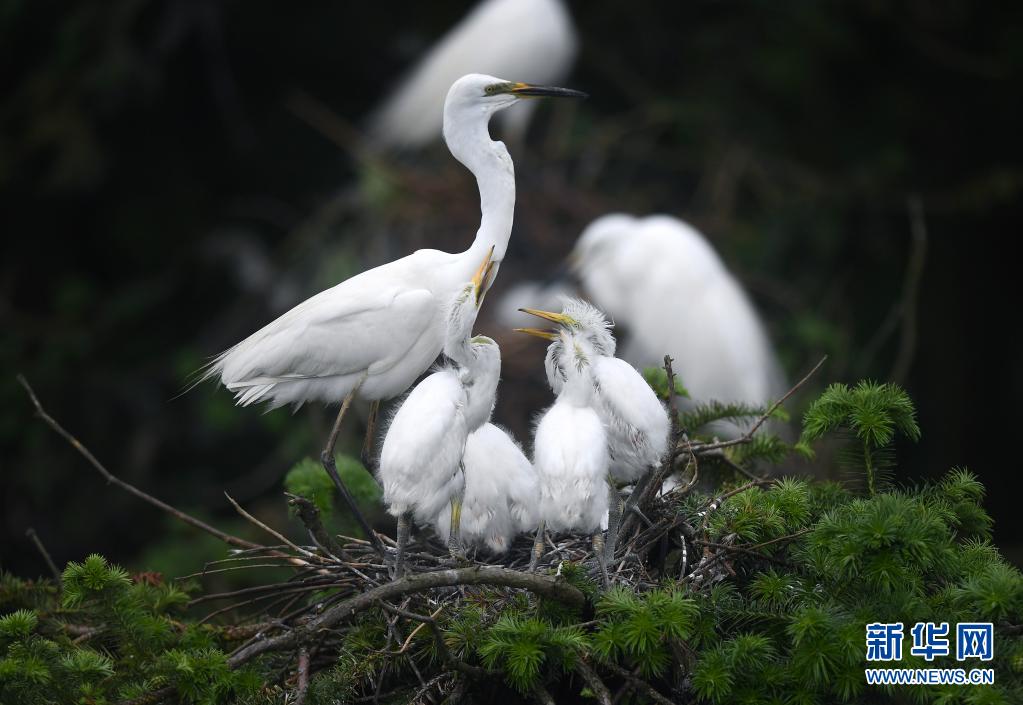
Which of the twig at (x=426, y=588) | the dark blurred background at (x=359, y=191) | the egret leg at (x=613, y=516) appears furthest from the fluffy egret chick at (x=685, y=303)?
the twig at (x=426, y=588)

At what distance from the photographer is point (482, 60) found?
5820mm

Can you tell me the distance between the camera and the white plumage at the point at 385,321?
2.50 meters

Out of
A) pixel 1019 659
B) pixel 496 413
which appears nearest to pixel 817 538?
pixel 1019 659

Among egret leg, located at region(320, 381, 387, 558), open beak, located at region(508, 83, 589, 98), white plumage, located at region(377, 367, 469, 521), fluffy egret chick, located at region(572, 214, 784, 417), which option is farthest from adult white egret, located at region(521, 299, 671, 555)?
fluffy egret chick, located at region(572, 214, 784, 417)

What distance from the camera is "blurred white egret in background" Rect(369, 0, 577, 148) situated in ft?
19.0

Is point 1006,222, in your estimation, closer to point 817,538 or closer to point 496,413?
point 496,413

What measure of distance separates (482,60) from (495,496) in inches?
153

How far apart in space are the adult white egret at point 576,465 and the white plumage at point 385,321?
41 centimetres

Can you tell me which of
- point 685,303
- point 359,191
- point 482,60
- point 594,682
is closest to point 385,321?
point 594,682

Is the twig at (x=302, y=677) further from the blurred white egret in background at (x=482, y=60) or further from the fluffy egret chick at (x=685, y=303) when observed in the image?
the blurred white egret in background at (x=482, y=60)

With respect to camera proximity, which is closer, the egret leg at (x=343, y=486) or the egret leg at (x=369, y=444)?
the egret leg at (x=343, y=486)

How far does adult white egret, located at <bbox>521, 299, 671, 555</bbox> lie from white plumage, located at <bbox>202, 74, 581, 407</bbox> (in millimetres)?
330

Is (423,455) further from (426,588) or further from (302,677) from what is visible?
(302,677)

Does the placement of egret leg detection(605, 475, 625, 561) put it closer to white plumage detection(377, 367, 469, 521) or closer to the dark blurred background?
white plumage detection(377, 367, 469, 521)
